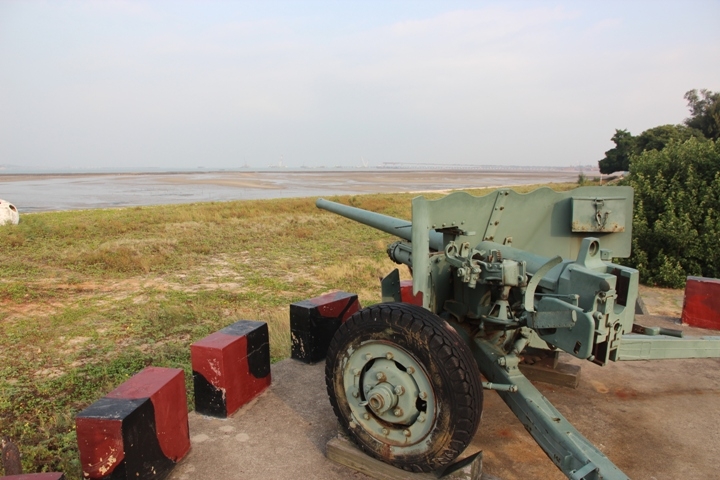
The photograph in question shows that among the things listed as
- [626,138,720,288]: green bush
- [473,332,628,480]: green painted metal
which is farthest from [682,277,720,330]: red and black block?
[473,332,628,480]: green painted metal

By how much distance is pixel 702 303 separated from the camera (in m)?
5.48

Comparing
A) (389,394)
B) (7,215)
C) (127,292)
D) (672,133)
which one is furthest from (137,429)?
(672,133)

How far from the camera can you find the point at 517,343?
316 centimetres

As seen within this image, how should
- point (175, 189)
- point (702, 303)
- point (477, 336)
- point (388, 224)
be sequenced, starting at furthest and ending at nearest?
point (175, 189)
point (702, 303)
point (388, 224)
point (477, 336)

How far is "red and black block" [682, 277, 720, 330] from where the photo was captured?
5.40 m

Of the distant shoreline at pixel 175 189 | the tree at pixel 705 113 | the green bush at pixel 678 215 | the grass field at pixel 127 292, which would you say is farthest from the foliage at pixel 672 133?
the grass field at pixel 127 292

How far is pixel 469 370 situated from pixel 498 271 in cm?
55

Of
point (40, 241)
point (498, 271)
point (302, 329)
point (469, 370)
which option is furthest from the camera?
point (40, 241)

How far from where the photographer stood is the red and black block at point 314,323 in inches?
173

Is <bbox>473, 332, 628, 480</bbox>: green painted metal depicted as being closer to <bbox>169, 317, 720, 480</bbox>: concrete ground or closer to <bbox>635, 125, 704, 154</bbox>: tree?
<bbox>169, 317, 720, 480</bbox>: concrete ground

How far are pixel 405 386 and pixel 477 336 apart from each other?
3.33 ft

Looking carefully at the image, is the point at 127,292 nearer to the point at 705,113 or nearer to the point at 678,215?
the point at 678,215

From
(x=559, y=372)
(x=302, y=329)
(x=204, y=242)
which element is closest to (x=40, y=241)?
(x=204, y=242)

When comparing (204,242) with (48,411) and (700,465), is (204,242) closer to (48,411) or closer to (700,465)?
(48,411)
